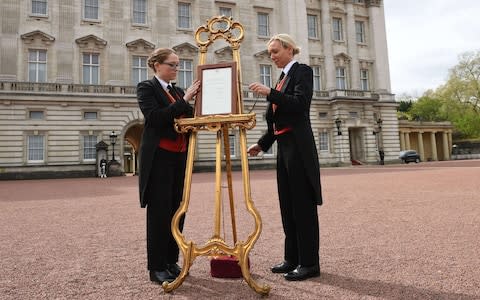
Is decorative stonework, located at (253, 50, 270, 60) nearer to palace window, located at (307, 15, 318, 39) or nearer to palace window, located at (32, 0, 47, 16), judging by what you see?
palace window, located at (307, 15, 318, 39)

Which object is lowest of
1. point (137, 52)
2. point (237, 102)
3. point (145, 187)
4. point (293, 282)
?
point (293, 282)

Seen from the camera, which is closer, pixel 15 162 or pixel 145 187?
pixel 145 187

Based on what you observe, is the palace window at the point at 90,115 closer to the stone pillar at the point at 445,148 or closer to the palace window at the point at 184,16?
the palace window at the point at 184,16

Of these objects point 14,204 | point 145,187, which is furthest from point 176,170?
point 14,204

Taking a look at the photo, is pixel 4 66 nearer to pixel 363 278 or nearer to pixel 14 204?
pixel 14 204

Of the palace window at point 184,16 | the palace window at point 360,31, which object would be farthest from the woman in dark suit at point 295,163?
the palace window at point 360,31

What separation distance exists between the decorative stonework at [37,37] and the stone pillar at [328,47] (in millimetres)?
22212

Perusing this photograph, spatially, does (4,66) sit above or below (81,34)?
below

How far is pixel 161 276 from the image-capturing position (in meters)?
3.45

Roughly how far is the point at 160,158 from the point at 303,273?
170cm

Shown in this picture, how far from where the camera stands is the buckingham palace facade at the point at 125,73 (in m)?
25.0

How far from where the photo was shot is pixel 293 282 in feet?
11.1

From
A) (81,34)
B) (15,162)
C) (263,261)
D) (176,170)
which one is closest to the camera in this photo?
(176,170)

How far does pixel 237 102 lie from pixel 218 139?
0.44 meters
